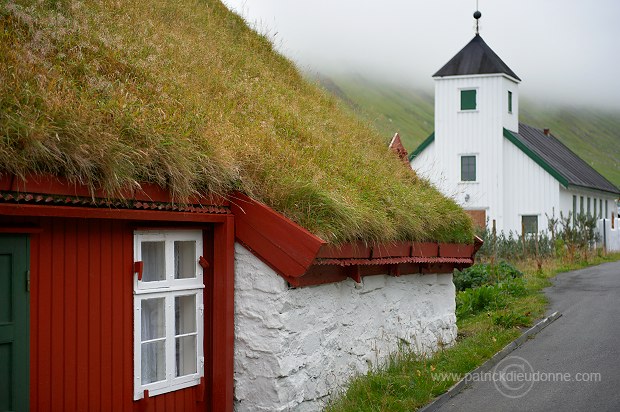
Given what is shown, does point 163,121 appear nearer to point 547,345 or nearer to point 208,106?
point 208,106

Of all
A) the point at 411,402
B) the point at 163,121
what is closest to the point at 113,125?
the point at 163,121

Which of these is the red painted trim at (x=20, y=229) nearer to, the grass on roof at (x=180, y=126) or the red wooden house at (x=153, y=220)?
the red wooden house at (x=153, y=220)

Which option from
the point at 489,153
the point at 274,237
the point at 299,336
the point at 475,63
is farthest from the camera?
the point at 475,63

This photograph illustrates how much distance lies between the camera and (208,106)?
884cm

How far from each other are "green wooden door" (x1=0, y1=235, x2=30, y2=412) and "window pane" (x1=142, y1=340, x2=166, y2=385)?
1.40 m

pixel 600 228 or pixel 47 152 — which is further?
pixel 600 228

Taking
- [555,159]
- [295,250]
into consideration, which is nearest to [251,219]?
[295,250]

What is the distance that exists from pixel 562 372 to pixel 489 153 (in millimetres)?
26211

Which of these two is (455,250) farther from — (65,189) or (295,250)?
(65,189)

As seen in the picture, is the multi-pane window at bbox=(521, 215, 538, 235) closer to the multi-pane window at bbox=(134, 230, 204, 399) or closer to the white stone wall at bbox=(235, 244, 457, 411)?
the white stone wall at bbox=(235, 244, 457, 411)

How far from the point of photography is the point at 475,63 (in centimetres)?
3588

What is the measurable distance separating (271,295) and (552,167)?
96.6 ft

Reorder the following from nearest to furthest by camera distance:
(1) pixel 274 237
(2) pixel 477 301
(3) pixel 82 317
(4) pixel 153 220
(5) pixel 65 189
→ 1. (5) pixel 65 189
2. (3) pixel 82 317
3. (4) pixel 153 220
4. (1) pixel 274 237
5. (2) pixel 477 301

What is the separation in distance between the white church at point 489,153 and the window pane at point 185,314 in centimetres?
2793
